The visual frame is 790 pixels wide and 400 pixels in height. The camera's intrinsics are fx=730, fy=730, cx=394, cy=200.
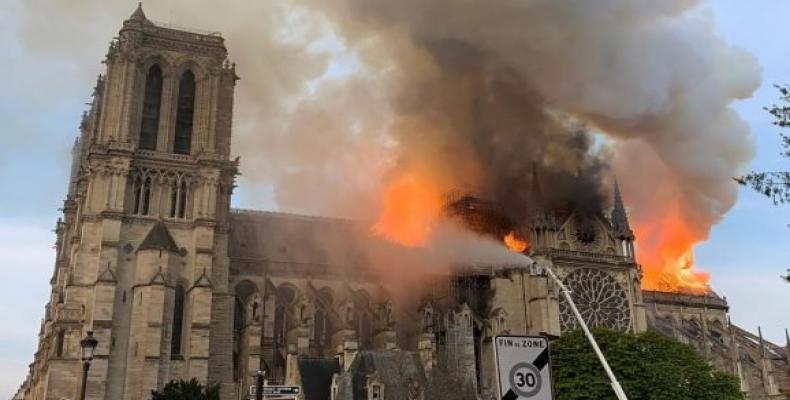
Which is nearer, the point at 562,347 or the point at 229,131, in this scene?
the point at 562,347

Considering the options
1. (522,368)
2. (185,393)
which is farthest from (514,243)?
(522,368)

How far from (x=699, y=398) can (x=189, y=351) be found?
29429mm

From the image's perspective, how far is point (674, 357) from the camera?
137 ft

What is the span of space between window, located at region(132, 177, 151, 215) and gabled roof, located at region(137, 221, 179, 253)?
1.47m

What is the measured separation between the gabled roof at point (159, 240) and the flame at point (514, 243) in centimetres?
2643

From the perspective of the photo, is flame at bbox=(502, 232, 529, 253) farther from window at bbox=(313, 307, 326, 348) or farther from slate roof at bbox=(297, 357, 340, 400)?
slate roof at bbox=(297, 357, 340, 400)

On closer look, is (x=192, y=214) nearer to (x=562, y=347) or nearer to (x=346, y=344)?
(x=346, y=344)

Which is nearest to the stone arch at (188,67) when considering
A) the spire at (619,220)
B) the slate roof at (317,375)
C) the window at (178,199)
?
the window at (178,199)

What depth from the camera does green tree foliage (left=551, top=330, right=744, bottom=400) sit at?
3931cm

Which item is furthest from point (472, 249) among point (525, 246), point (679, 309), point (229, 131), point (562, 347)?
point (679, 309)

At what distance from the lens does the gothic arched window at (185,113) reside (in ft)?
168

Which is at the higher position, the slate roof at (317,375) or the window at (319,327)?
the window at (319,327)

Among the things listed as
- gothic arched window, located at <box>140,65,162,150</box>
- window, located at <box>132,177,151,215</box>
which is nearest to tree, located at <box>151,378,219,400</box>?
window, located at <box>132,177,151,215</box>

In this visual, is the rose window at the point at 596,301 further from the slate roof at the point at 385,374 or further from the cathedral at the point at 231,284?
the slate roof at the point at 385,374
